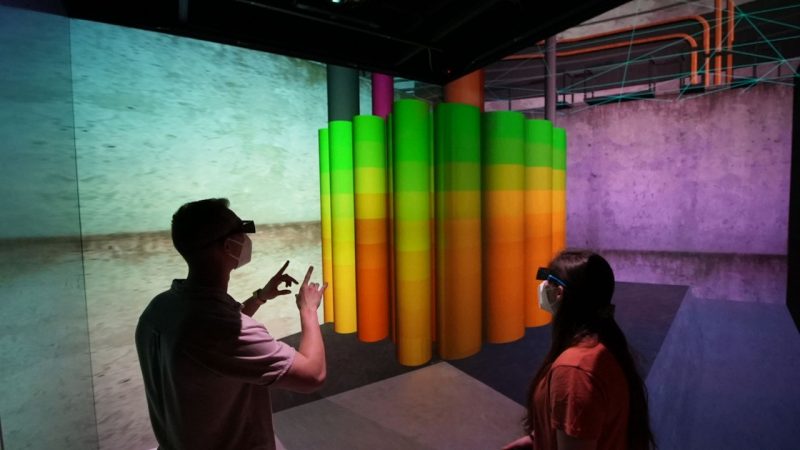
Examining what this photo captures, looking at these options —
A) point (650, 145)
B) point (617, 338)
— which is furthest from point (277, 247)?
point (650, 145)

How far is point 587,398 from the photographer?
3.10ft

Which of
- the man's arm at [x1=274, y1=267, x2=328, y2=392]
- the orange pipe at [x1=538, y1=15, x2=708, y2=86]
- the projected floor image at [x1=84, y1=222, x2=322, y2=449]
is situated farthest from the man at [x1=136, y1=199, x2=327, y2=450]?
the orange pipe at [x1=538, y1=15, x2=708, y2=86]

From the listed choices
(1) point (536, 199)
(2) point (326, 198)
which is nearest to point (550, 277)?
(1) point (536, 199)

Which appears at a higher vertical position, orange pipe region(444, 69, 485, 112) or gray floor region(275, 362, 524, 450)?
orange pipe region(444, 69, 485, 112)

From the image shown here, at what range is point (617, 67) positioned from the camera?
6117 millimetres

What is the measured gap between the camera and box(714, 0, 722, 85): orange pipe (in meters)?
5.17

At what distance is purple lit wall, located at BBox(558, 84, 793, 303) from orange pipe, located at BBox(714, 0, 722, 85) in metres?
0.31

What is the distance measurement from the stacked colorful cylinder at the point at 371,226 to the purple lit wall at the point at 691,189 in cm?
468

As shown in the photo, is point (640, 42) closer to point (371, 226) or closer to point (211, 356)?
point (371, 226)

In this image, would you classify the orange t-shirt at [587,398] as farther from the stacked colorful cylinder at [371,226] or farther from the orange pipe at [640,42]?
the orange pipe at [640,42]

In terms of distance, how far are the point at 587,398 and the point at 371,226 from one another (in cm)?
213

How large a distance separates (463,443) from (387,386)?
2.61 ft

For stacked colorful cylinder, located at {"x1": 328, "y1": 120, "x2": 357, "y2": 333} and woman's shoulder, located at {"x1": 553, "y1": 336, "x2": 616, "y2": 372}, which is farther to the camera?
stacked colorful cylinder, located at {"x1": 328, "y1": 120, "x2": 357, "y2": 333}

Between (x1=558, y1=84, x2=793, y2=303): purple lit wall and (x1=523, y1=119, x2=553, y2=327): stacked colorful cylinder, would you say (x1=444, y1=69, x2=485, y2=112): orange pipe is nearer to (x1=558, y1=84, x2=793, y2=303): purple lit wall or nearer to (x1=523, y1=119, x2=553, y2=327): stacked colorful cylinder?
(x1=523, y1=119, x2=553, y2=327): stacked colorful cylinder
